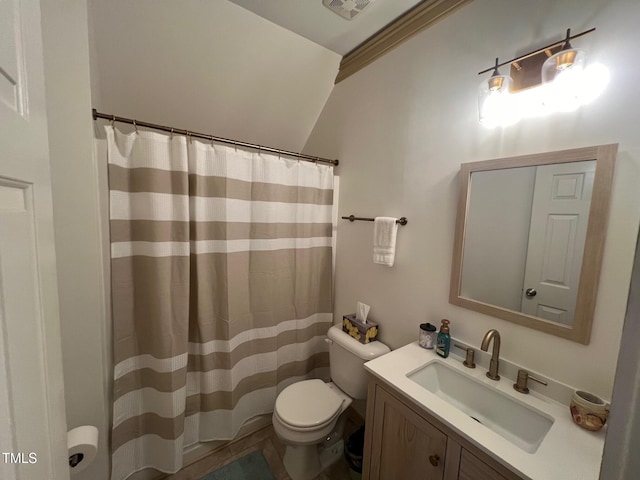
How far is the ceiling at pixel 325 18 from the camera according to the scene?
136 centimetres

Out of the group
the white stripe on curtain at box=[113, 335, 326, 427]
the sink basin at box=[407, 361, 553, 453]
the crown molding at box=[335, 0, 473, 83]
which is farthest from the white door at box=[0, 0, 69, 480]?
the crown molding at box=[335, 0, 473, 83]

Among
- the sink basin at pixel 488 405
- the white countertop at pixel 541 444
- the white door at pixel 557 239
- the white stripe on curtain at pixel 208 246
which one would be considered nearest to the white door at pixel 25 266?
the white stripe on curtain at pixel 208 246

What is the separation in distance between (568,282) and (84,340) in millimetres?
2058

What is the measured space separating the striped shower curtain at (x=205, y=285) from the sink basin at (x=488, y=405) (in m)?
0.97

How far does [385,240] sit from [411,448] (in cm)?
99

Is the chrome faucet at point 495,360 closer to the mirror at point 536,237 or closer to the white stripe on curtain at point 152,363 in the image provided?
the mirror at point 536,237

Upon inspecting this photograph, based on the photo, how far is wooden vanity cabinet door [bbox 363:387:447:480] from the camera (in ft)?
3.08

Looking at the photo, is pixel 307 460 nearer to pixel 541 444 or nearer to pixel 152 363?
pixel 152 363

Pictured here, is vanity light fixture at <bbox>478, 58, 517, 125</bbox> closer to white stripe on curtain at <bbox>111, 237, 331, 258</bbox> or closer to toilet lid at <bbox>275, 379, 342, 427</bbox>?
white stripe on curtain at <bbox>111, 237, 331, 258</bbox>

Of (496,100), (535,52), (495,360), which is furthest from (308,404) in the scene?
(535,52)

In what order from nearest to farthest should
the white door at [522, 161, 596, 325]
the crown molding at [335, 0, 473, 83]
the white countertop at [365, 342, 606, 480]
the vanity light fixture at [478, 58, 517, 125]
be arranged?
1. the white countertop at [365, 342, 606, 480]
2. the white door at [522, 161, 596, 325]
3. the vanity light fixture at [478, 58, 517, 125]
4. the crown molding at [335, 0, 473, 83]

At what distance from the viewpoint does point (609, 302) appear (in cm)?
87

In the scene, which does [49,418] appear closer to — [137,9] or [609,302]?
[609,302]

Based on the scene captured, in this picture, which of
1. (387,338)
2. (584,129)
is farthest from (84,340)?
(584,129)
